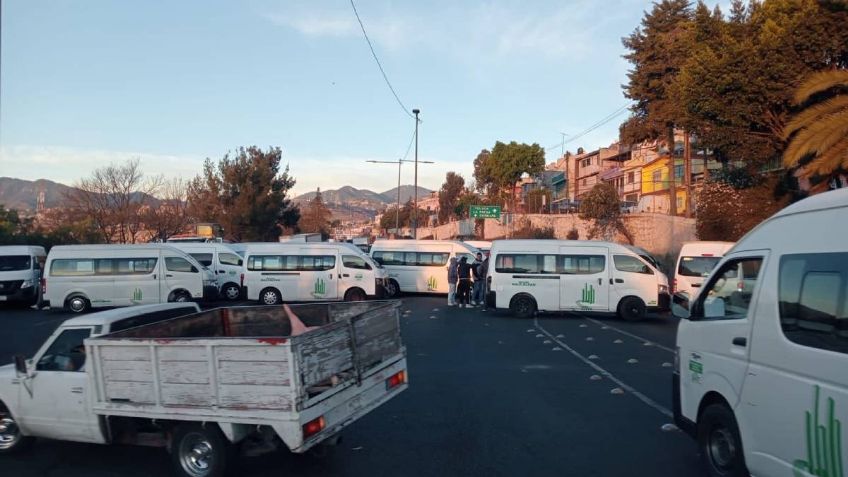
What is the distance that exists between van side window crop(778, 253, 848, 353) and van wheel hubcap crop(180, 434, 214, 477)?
4.66 metres

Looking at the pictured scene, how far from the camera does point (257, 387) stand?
17.9 feet

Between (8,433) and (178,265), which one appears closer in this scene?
(8,433)

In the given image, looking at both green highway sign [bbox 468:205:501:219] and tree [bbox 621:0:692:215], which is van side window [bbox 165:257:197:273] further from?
green highway sign [bbox 468:205:501:219]

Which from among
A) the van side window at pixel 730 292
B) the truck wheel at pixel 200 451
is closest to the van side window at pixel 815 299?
the van side window at pixel 730 292

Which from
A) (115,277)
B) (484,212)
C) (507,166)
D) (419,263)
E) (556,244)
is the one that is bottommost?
(115,277)

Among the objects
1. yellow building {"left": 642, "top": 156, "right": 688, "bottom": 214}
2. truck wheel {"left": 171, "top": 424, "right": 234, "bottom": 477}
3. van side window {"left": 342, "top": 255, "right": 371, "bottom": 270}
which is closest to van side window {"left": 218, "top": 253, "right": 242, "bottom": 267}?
van side window {"left": 342, "top": 255, "right": 371, "bottom": 270}

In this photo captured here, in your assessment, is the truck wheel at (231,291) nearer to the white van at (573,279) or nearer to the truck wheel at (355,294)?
the truck wheel at (355,294)

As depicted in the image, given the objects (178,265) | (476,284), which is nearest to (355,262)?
(476,284)

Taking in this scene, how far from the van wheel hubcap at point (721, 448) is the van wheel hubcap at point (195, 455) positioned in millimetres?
4253

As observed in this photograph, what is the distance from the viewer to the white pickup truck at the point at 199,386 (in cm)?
544

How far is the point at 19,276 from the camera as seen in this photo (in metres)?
24.7

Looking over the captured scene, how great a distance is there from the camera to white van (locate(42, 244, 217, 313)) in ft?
74.6

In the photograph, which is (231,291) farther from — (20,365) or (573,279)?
(20,365)

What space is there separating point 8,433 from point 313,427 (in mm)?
3695
